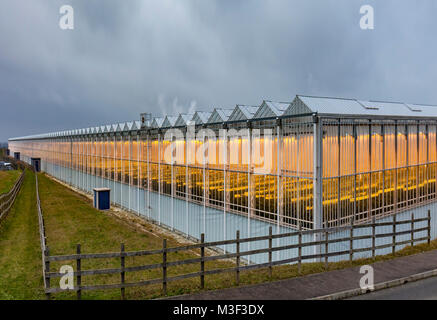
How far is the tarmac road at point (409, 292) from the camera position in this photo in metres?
9.21

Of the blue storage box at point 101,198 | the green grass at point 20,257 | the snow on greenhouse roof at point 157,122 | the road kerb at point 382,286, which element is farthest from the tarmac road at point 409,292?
the blue storage box at point 101,198

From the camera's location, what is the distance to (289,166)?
15.8m

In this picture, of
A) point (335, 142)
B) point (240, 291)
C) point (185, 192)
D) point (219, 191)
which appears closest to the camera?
point (240, 291)

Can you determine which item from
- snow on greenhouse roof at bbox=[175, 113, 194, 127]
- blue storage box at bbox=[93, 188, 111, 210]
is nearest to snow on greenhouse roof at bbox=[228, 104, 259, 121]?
snow on greenhouse roof at bbox=[175, 113, 194, 127]

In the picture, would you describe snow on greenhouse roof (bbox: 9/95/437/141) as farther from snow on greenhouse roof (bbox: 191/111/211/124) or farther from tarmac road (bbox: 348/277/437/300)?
tarmac road (bbox: 348/277/437/300)

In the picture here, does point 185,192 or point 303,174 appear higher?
point 303,174

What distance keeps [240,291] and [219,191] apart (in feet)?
37.7

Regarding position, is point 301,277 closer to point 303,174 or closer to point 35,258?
point 303,174

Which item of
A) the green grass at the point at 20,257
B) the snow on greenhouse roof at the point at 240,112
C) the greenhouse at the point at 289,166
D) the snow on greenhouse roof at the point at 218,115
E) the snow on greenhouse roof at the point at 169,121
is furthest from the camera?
the snow on greenhouse roof at the point at 169,121

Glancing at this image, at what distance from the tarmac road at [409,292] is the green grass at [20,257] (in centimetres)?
926

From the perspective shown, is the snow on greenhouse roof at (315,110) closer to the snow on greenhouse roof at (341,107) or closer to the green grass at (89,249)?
the snow on greenhouse roof at (341,107)

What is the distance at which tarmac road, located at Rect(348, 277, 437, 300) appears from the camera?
921 centimetres
